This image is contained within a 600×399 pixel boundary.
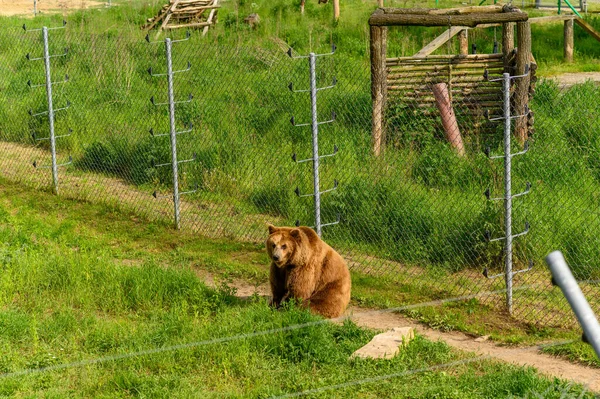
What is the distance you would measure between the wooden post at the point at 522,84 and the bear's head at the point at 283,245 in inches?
177

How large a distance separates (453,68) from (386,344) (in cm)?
713

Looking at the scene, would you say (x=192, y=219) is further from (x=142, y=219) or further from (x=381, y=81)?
(x=381, y=81)

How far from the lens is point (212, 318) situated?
805 cm

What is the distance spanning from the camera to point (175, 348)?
23.8ft

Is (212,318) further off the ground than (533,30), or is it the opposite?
(533,30)

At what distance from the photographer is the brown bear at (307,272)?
7906mm

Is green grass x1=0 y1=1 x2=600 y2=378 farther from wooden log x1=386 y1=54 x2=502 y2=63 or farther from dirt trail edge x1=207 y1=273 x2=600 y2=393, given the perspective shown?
wooden log x1=386 y1=54 x2=502 y2=63

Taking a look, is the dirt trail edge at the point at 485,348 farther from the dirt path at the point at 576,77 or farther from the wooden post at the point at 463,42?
the dirt path at the point at 576,77

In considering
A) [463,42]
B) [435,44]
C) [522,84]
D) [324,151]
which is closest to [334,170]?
[324,151]

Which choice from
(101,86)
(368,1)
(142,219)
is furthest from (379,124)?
(368,1)

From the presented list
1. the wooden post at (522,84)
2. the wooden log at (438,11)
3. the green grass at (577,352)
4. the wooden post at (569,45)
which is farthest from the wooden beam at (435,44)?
the green grass at (577,352)

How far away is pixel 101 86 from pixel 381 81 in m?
5.20

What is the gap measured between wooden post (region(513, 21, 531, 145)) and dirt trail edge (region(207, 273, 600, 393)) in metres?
3.96

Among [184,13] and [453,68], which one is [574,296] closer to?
[453,68]
